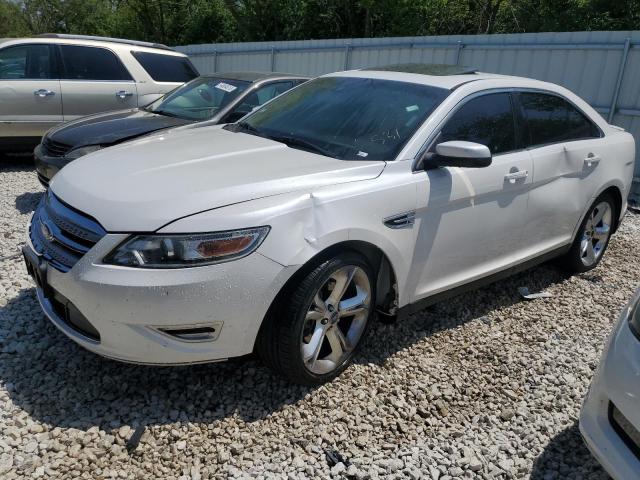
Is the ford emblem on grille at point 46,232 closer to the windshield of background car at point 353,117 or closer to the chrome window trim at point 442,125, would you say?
the windshield of background car at point 353,117

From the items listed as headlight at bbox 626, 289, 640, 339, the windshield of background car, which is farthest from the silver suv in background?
headlight at bbox 626, 289, 640, 339

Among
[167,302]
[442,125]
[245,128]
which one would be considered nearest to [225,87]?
[245,128]

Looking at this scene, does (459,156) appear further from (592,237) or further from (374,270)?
(592,237)

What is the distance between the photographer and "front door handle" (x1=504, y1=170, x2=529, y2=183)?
3607mm

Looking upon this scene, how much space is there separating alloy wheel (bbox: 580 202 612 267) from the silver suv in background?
5.73 meters

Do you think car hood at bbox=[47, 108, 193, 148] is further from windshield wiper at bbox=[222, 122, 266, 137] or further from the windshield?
windshield wiper at bbox=[222, 122, 266, 137]

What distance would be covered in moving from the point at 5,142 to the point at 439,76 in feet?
19.0

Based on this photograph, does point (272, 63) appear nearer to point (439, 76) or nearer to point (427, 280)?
point (439, 76)

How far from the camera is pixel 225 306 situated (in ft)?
8.17

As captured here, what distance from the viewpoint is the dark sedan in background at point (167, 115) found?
17.5 ft

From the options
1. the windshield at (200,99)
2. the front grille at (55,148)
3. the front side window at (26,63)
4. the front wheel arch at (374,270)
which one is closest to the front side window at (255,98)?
the windshield at (200,99)

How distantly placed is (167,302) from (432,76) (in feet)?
7.82

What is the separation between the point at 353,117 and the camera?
11.5 ft

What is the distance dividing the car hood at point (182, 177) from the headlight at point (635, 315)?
1.35m
